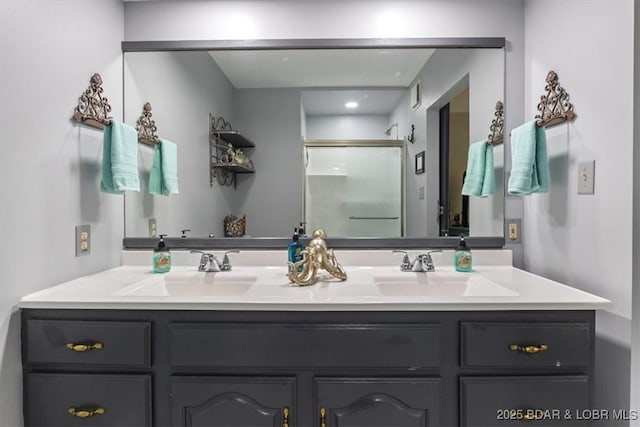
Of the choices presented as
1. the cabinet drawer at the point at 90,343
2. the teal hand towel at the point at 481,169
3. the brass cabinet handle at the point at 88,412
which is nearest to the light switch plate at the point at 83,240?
the cabinet drawer at the point at 90,343

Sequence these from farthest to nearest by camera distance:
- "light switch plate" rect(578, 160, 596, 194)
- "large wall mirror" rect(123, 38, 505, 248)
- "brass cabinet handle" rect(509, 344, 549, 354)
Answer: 1. "large wall mirror" rect(123, 38, 505, 248)
2. "light switch plate" rect(578, 160, 596, 194)
3. "brass cabinet handle" rect(509, 344, 549, 354)

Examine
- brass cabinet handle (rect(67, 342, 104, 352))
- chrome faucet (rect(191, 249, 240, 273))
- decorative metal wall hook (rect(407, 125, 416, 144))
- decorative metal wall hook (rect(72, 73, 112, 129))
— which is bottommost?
brass cabinet handle (rect(67, 342, 104, 352))

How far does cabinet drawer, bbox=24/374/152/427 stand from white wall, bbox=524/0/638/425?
1.51 m

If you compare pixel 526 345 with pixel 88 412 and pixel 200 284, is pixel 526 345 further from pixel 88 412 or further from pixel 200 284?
pixel 88 412

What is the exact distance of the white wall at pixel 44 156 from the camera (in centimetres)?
107

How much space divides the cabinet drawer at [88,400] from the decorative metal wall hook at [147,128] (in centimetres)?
105

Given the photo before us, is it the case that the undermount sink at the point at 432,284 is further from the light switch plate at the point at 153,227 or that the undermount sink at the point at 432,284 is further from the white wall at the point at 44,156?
the white wall at the point at 44,156

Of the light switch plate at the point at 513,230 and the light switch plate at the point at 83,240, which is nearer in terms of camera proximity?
the light switch plate at the point at 83,240

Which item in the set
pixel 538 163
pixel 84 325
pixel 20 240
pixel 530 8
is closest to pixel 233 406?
pixel 84 325

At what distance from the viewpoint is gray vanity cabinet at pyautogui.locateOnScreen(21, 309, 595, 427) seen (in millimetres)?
1040

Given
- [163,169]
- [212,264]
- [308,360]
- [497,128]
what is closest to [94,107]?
[163,169]

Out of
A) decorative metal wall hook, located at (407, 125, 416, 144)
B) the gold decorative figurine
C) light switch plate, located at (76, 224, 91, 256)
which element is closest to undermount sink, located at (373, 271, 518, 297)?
the gold decorative figurine

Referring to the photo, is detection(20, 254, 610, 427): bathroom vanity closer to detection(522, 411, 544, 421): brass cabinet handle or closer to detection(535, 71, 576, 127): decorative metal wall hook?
detection(522, 411, 544, 421): brass cabinet handle

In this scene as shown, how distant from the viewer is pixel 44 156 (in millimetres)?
1214
